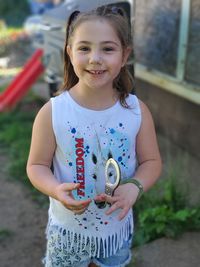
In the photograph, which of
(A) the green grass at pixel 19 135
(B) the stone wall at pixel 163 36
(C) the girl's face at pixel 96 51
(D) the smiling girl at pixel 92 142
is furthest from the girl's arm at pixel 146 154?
(B) the stone wall at pixel 163 36

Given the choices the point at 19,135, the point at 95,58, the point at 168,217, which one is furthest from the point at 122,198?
the point at 19,135

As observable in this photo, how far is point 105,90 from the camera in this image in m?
1.69

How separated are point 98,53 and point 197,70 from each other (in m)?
2.36

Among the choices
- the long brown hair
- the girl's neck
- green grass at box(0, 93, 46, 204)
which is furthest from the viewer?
green grass at box(0, 93, 46, 204)

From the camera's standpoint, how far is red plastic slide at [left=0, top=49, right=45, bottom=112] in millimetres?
6109

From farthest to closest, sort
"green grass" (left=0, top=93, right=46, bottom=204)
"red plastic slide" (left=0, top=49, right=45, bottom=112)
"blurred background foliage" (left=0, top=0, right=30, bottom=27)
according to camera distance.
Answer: "blurred background foliage" (left=0, top=0, right=30, bottom=27), "red plastic slide" (left=0, top=49, right=45, bottom=112), "green grass" (left=0, top=93, right=46, bottom=204)

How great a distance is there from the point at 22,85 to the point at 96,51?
4820 millimetres

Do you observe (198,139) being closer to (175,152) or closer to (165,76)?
(175,152)

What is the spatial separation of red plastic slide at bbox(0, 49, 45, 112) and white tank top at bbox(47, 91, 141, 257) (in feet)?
14.6

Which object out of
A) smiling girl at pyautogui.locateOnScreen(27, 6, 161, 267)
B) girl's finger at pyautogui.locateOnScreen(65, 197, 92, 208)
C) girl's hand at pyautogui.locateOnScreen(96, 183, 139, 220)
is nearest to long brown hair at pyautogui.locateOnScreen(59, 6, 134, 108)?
smiling girl at pyautogui.locateOnScreen(27, 6, 161, 267)

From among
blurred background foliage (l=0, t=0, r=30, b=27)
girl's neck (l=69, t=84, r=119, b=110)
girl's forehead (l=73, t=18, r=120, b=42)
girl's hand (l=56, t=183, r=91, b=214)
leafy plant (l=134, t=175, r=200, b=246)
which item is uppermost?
girl's forehead (l=73, t=18, r=120, b=42)

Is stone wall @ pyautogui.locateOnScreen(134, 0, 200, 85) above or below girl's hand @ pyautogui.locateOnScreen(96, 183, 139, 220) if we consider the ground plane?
below

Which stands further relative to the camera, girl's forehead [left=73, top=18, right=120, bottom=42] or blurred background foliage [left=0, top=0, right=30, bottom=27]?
blurred background foliage [left=0, top=0, right=30, bottom=27]

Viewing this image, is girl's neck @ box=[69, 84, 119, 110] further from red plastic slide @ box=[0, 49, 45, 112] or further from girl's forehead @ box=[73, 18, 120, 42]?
red plastic slide @ box=[0, 49, 45, 112]
